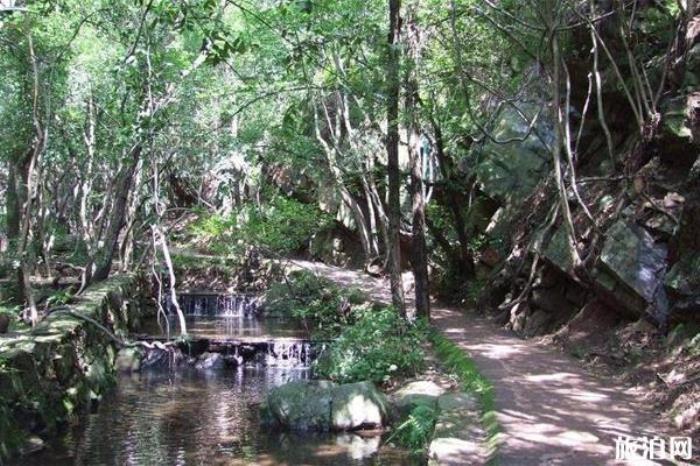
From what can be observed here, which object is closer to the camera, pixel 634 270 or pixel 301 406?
pixel 301 406

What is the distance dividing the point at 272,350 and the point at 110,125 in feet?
21.1

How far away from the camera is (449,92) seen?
663 inches

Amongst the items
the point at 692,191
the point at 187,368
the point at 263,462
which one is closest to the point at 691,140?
the point at 692,191

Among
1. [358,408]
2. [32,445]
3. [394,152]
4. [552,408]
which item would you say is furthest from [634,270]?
[32,445]

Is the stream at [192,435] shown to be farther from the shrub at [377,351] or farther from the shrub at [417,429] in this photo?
the shrub at [377,351]

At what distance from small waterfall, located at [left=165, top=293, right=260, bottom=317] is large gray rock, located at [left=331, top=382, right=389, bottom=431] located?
13.1 m

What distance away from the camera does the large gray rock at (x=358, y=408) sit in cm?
980

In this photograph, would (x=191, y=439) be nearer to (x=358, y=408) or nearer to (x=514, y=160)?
(x=358, y=408)

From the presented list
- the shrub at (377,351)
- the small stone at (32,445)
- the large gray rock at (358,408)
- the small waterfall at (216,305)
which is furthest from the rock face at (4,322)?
the small waterfall at (216,305)

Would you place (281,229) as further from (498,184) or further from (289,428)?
(289,428)

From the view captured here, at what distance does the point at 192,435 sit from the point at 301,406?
1.59m

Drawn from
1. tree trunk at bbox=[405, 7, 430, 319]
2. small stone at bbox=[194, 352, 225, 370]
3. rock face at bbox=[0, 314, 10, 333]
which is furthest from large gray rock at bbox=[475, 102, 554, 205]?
rock face at bbox=[0, 314, 10, 333]

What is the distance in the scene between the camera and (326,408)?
1002 centimetres

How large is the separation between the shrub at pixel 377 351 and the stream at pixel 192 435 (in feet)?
5.21
